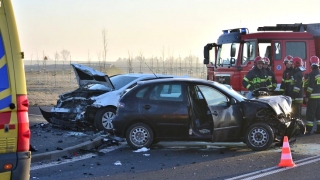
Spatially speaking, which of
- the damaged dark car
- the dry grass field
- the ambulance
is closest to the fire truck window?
the damaged dark car

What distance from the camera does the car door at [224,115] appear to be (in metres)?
9.58

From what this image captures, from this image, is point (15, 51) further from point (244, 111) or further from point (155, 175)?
point (244, 111)

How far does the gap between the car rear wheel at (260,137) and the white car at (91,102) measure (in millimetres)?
3669

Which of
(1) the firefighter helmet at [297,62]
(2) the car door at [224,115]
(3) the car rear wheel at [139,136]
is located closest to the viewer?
(2) the car door at [224,115]

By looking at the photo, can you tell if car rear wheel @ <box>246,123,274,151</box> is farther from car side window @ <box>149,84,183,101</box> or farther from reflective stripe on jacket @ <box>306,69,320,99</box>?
reflective stripe on jacket @ <box>306,69,320,99</box>

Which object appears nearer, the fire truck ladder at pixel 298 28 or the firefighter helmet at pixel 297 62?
the firefighter helmet at pixel 297 62

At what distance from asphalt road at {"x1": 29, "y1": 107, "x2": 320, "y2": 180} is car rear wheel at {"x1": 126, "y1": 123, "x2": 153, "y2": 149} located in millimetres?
209

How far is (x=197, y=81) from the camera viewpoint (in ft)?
32.7

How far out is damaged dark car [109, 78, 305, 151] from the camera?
9.65 m

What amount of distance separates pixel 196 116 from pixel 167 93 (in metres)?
0.79

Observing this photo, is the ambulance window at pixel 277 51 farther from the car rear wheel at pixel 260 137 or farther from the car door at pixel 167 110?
the car door at pixel 167 110

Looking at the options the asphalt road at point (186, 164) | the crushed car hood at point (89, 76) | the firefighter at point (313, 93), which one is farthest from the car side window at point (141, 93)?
the firefighter at point (313, 93)

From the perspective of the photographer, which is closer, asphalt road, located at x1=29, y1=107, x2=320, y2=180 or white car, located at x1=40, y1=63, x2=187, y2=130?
asphalt road, located at x1=29, y1=107, x2=320, y2=180

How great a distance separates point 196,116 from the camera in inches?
389
